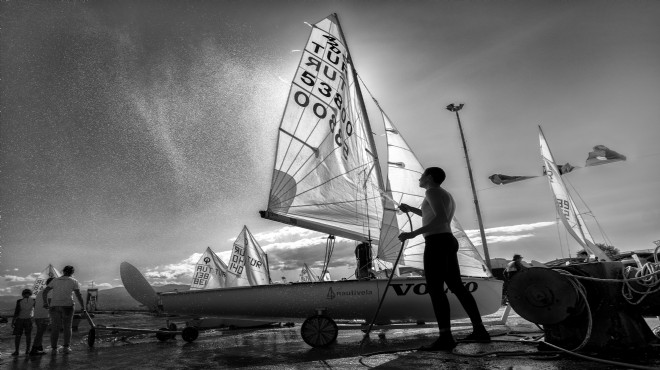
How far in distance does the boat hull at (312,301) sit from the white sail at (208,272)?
30.0 m

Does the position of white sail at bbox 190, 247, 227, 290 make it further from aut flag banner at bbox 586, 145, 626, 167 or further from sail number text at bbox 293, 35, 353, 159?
aut flag banner at bbox 586, 145, 626, 167

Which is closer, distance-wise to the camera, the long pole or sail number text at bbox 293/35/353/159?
sail number text at bbox 293/35/353/159

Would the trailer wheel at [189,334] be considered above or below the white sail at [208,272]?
below

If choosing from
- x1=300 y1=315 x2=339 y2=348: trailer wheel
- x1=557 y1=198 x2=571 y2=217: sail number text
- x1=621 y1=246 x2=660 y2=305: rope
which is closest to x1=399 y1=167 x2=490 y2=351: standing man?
x1=621 y1=246 x2=660 y2=305: rope

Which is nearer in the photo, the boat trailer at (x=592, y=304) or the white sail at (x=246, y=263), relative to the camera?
the boat trailer at (x=592, y=304)

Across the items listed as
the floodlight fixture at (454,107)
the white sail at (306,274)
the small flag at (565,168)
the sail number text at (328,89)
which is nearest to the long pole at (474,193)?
the floodlight fixture at (454,107)

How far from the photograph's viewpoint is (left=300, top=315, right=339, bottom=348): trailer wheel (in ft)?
17.4

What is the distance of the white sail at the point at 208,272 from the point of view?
35.1 m

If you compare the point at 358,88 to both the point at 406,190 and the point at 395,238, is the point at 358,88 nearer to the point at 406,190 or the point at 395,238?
the point at 406,190

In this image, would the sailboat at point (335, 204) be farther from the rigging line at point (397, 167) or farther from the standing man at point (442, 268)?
the standing man at point (442, 268)

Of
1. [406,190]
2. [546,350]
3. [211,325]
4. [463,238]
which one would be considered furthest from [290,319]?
[211,325]

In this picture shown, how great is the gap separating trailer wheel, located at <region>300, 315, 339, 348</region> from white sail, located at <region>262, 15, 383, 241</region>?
3.67 meters

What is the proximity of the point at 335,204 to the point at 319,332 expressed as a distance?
4.20 metres

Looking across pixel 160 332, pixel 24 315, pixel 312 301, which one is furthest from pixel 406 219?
pixel 24 315
